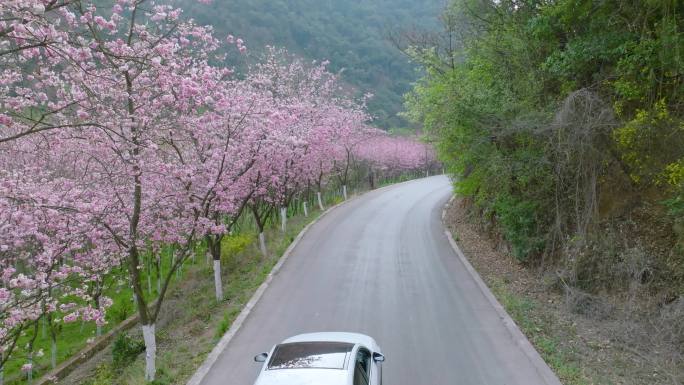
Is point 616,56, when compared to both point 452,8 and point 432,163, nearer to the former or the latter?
point 452,8

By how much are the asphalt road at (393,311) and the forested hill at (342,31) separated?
50798 millimetres

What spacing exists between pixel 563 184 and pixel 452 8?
1237cm

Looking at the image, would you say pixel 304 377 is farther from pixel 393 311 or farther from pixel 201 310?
pixel 201 310

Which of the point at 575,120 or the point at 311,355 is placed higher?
the point at 575,120

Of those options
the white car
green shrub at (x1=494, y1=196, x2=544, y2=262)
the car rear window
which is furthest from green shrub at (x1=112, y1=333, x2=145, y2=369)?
green shrub at (x1=494, y1=196, x2=544, y2=262)

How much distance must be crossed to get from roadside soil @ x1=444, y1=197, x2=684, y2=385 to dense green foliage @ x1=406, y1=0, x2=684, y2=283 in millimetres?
1032

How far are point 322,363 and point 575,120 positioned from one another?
9037mm

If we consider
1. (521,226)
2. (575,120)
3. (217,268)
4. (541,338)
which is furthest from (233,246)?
(575,120)

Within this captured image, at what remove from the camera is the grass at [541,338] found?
29.8ft

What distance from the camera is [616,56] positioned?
12695mm

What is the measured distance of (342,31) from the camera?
313 ft

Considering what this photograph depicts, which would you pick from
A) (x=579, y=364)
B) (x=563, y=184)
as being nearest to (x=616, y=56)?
(x=563, y=184)

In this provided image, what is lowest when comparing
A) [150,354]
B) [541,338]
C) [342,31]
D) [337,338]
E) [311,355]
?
[541,338]

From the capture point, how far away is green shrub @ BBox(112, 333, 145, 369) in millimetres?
14134
